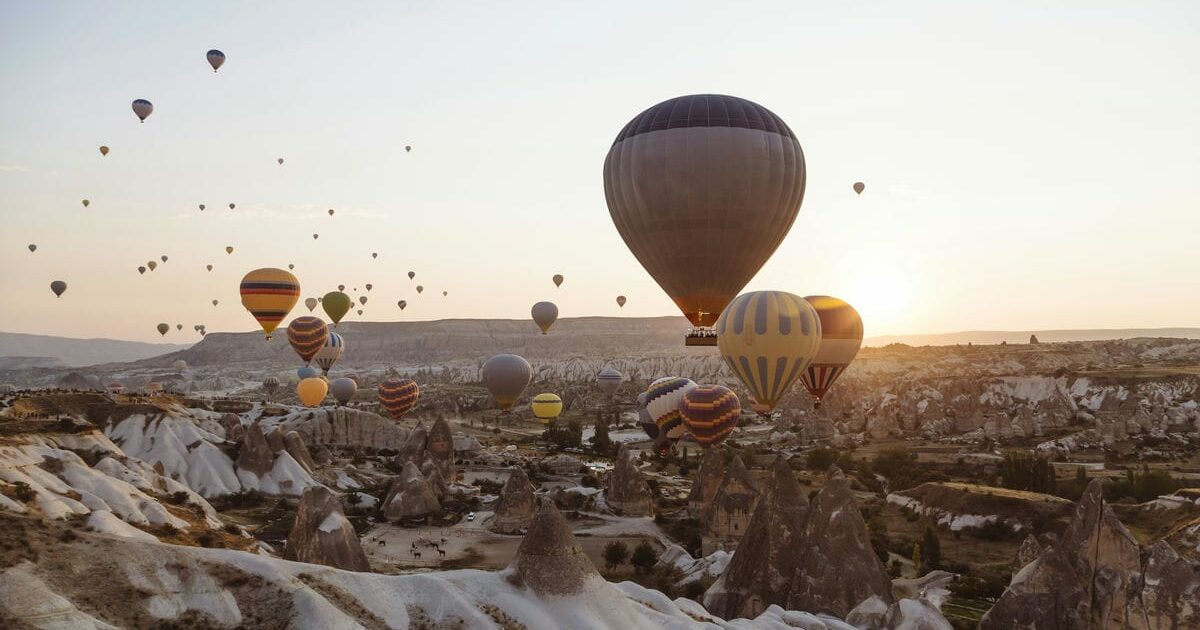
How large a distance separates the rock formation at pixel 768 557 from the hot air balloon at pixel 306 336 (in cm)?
5345

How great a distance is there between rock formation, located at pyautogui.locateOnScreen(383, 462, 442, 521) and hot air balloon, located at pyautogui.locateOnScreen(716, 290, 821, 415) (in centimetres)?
2354

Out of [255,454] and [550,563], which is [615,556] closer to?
[550,563]

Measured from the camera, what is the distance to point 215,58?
2331 inches

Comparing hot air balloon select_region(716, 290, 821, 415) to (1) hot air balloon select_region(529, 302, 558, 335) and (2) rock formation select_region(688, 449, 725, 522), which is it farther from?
(1) hot air balloon select_region(529, 302, 558, 335)

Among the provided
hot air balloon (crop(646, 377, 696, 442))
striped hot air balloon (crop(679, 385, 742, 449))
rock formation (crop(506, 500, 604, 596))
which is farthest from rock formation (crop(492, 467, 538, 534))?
rock formation (crop(506, 500, 604, 596))

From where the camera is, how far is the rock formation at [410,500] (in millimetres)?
51562

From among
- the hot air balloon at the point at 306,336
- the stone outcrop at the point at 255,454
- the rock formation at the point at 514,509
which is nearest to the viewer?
the rock formation at the point at 514,509

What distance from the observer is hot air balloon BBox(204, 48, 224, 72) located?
194 feet

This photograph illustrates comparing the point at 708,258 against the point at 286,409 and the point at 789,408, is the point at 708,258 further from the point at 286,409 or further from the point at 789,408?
the point at 789,408

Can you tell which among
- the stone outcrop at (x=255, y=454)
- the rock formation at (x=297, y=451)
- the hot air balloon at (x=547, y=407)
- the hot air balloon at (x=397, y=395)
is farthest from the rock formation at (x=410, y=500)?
the hot air balloon at (x=547, y=407)

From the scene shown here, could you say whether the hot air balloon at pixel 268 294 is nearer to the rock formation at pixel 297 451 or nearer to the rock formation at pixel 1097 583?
the rock formation at pixel 297 451

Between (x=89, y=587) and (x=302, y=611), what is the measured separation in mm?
4222

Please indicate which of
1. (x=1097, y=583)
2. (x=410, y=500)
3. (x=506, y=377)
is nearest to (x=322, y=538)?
(x=410, y=500)

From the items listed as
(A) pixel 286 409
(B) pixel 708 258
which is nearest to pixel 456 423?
(A) pixel 286 409
